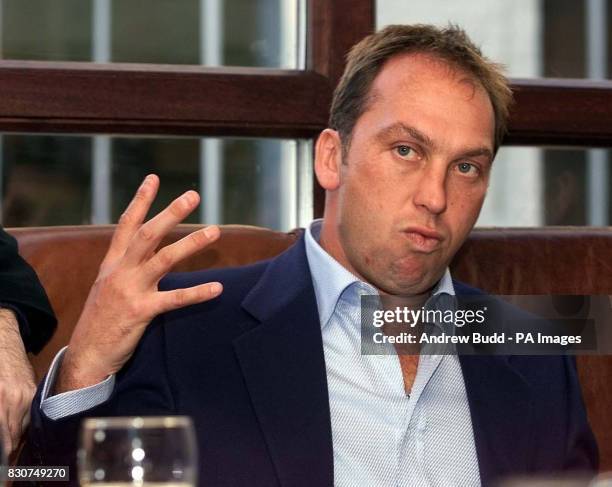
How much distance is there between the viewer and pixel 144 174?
2400 mm

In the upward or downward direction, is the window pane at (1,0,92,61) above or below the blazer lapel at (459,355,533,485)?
A: above

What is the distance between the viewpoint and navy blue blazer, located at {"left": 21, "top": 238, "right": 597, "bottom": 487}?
1567mm

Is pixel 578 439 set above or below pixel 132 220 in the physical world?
below

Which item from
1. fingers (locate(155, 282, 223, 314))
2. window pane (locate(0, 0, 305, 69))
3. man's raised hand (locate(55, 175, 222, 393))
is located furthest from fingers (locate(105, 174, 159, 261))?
window pane (locate(0, 0, 305, 69))

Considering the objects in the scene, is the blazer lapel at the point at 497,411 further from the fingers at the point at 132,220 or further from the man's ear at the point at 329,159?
the fingers at the point at 132,220

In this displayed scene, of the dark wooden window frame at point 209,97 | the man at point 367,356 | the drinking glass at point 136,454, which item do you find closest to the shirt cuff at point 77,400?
the man at point 367,356

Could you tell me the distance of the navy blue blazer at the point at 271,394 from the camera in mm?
1567

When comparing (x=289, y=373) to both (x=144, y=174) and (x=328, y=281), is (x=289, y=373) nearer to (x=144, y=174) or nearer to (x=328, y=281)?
(x=328, y=281)

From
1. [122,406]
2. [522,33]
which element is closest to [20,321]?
[122,406]

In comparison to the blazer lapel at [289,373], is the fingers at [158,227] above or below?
above

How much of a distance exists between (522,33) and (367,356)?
128 centimetres

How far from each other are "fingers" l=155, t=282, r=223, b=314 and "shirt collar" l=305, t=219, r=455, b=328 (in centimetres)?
44

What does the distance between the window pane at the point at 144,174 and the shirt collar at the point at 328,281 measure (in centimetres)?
56

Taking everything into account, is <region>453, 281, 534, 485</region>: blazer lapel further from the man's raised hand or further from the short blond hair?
the man's raised hand
